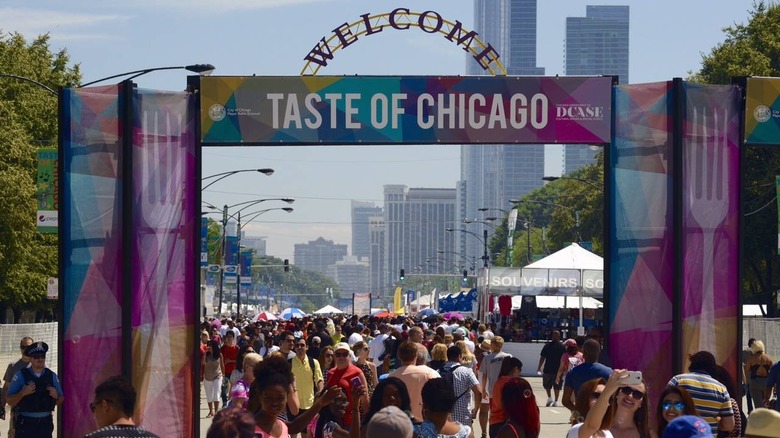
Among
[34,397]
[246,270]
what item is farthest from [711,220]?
[246,270]

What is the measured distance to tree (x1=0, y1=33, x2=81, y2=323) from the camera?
51.7 meters

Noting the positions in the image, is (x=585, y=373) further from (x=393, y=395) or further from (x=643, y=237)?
(x=393, y=395)

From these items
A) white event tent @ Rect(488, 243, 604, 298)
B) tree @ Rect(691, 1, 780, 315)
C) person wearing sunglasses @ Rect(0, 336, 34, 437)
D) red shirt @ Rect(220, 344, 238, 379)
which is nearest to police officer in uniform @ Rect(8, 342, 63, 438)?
person wearing sunglasses @ Rect(0, 336, 34, 437)

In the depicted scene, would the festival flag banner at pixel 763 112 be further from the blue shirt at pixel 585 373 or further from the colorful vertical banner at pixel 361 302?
the colorful vertical banner at pixel 361 302

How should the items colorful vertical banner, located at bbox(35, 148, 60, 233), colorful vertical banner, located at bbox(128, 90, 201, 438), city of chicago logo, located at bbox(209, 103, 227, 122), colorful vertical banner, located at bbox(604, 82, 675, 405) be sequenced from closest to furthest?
colorful vertical banner, located at bbox(128, 90, 201, 438) → colorful vertical banner, located at bbox(604, 82, 675, 405) → city of chicago logo, located at bbox(209, 103, 227, 122) → colorful vertical banner, located at bbox(35, 148, 60, 233)

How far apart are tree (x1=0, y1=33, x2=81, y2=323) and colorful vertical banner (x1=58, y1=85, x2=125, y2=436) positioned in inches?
1456

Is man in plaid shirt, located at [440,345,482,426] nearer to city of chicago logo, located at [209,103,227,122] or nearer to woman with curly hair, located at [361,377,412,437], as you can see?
city of chicago logo, located at [209,103,227,122]

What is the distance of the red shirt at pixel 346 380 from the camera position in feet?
42.4

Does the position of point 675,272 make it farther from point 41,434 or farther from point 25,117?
point 25,117

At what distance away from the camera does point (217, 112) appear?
1594cm

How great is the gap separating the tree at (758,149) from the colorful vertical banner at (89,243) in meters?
41.7

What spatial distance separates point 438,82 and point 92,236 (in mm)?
4159

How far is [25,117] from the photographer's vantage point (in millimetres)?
57719

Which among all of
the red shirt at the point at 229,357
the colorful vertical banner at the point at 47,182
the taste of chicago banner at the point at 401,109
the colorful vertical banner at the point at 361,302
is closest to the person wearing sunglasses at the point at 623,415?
the taste of chicago banner at the point at 401,109
